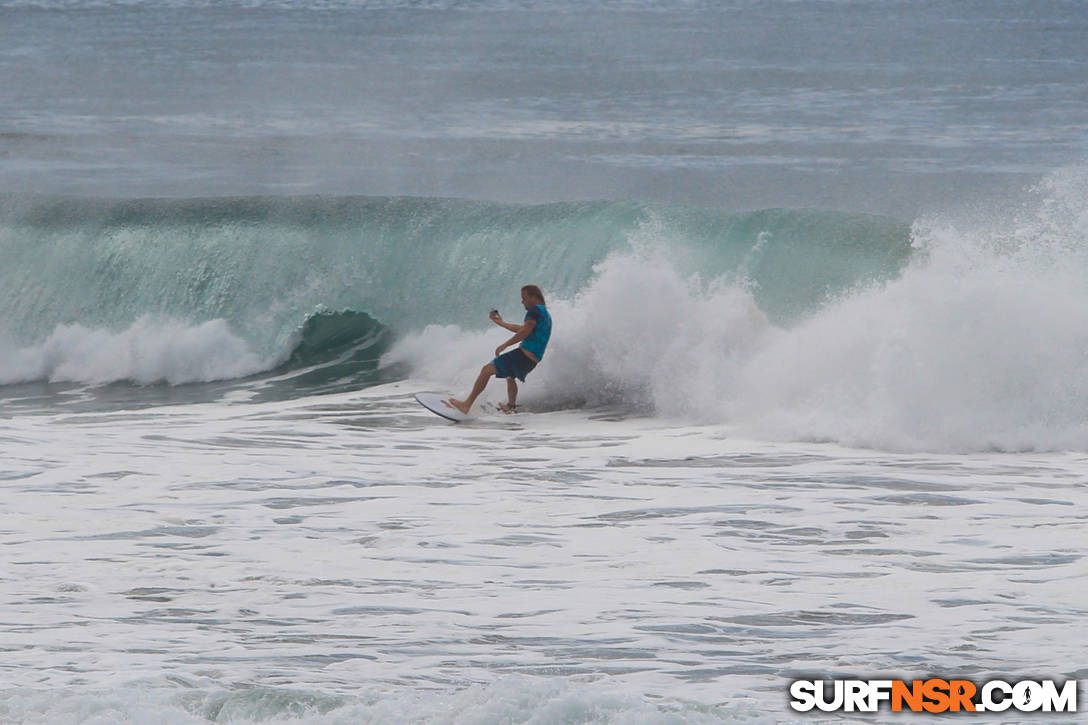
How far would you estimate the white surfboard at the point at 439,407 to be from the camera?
1364 cm

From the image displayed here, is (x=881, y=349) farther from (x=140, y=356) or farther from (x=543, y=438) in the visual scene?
(x=140, y=356)

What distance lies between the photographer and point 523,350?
13.9 meters

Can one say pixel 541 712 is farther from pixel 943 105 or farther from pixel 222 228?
pixel 943 105

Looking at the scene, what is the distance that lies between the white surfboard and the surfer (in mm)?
69

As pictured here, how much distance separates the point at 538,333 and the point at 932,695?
24.6ft

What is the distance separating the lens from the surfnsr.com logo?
6.63 metres

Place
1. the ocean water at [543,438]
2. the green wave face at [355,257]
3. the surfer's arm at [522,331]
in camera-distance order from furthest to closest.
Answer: the green wave face at [355,257] < the surfer's arm at [522,331] < the ocean water at [543,438]

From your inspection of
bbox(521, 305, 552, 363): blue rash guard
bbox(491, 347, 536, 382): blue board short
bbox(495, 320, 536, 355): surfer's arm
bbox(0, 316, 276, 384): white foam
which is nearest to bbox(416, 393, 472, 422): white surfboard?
bbox(491, 347, 536, 382): blue board short

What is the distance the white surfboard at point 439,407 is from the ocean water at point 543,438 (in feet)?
0.49

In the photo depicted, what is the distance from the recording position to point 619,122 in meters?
36.9

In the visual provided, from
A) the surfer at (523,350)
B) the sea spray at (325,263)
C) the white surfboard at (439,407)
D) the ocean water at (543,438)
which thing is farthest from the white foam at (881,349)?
the white surfboard at (439,407)

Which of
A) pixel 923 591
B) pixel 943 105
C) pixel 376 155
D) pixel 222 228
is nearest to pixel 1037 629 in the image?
pixel 923 591

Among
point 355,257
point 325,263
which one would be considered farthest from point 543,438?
point 325,263

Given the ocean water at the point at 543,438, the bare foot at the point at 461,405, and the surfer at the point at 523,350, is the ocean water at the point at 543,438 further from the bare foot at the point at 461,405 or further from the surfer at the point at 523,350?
the surfer at the point at 523,350
